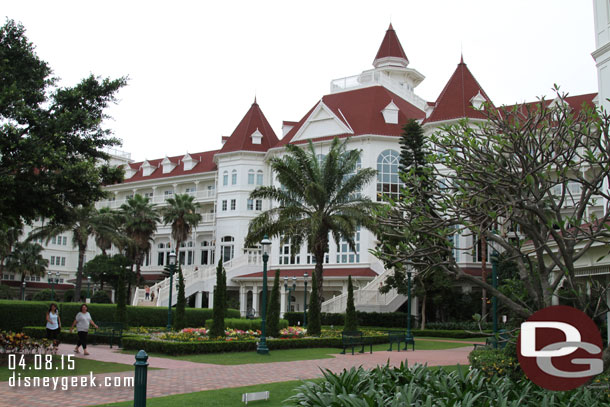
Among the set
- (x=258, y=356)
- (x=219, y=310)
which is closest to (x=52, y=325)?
(x=219, y=310)

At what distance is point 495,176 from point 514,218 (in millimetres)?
883

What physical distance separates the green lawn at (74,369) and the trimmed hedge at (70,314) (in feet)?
38.4

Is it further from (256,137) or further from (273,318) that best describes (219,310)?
(256,137)

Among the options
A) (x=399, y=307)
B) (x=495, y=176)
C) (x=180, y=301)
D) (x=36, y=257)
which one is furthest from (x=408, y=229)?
(x=36, y=257)

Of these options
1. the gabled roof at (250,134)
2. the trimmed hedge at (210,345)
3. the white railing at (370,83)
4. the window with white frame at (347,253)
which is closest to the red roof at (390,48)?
the white railing at (370,83)

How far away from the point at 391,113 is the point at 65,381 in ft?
128

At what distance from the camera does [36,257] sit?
193 feet

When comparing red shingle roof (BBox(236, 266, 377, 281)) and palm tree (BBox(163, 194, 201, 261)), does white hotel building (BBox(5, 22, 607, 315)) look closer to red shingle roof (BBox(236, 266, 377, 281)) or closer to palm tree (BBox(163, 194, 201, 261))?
red shingle roof (BBox(236, 266, 377, 281))

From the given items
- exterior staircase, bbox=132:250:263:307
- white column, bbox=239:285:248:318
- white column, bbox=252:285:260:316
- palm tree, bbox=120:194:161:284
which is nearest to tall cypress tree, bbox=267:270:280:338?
exterior staircase, bbox=132:250:263:307

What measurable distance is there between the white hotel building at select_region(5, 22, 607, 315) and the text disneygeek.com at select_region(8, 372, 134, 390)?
27.6m

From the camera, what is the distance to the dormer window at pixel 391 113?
156ft

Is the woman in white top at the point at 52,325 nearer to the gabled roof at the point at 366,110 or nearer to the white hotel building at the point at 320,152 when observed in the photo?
the white hotel building at the point at 320,152

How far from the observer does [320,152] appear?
156 feet

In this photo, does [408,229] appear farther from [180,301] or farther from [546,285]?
[180,301]
